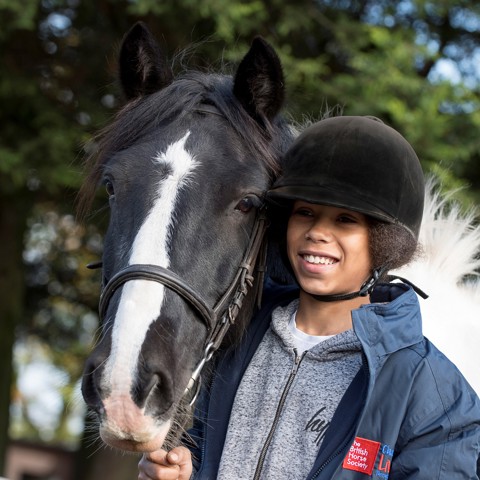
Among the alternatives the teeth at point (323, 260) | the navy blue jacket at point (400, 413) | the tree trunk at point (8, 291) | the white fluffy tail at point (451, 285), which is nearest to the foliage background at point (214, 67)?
the tree trunk at point (8, 291)

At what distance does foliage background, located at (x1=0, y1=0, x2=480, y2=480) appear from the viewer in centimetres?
597

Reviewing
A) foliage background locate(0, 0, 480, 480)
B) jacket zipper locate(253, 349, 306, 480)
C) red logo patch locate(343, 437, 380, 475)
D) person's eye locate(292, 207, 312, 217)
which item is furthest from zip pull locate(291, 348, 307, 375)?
foliage background locate(0, 0, 480, 480)

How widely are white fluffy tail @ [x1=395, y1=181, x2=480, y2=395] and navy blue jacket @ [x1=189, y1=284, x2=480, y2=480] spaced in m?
0.83

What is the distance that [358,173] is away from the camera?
7.54ft

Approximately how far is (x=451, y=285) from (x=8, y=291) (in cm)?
633

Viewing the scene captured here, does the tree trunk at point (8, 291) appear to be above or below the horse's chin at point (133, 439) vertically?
above

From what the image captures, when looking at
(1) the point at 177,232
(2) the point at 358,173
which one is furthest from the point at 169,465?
(2) the point at 358,173

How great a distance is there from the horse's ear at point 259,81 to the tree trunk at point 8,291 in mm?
6150

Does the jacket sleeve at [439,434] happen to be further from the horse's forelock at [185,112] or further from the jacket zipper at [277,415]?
the horse's forelock at [185,112]

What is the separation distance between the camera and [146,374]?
78.4 inches

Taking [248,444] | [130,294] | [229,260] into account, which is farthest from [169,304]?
[248,444]

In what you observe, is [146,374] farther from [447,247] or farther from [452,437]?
[447,247]

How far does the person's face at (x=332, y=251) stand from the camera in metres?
2.27

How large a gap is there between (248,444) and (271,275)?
0.78m
